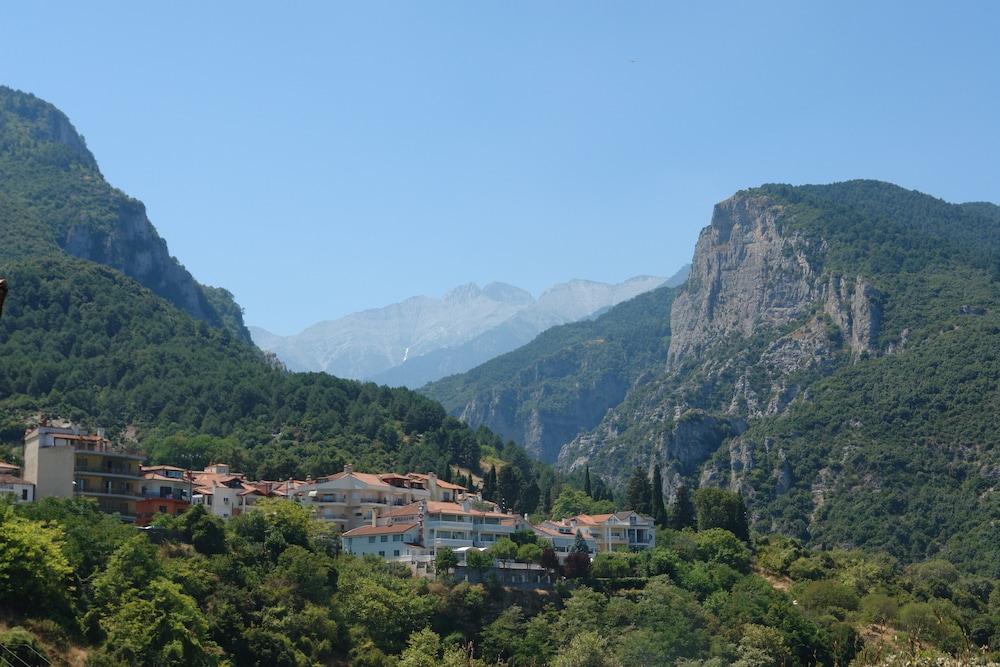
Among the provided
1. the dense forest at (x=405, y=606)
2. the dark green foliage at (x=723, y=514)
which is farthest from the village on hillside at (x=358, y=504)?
the dark green foliage at (x=723, y=514)

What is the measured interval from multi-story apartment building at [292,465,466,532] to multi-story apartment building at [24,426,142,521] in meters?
14.9

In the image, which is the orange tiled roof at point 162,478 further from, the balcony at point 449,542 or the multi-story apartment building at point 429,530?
the balcony at point 449,542

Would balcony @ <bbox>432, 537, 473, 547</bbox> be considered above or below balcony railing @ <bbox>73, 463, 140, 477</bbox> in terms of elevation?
below

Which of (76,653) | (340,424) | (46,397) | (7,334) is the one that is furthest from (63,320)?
(76,653)

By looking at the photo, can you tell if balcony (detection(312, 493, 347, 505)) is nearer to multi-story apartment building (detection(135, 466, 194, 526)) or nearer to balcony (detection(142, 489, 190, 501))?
multi-story apartment building (detection(135, 466, 194, 526))

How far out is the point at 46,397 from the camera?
461 ft

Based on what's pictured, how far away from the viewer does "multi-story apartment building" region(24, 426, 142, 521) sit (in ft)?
294

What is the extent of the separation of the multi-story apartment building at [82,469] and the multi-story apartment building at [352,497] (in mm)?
14894

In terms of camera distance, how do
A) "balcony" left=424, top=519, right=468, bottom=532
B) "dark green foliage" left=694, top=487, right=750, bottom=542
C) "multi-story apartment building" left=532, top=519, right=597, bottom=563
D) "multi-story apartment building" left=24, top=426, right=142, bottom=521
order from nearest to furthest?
"multi-story apartment building" left=24, top=426, right=142, bottom=521
"balcony" left=424, top=519, right=468, bottom=532
"multi-story apartment building" left=532, top=519, right=597, bottom=563
"dark green foliage" left=694, top=487, right=750, bottom=542

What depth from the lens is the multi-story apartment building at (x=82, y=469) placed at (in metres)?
89.6

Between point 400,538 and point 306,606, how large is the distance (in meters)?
18.1

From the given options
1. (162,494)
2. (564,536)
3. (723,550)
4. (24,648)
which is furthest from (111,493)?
(723,550)

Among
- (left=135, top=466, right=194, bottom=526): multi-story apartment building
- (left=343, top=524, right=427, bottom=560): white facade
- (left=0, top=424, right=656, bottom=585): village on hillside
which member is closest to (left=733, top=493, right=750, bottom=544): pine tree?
(left=0, top=424, right=656, bottom=585): village on hillside

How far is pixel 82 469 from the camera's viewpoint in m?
92.4
